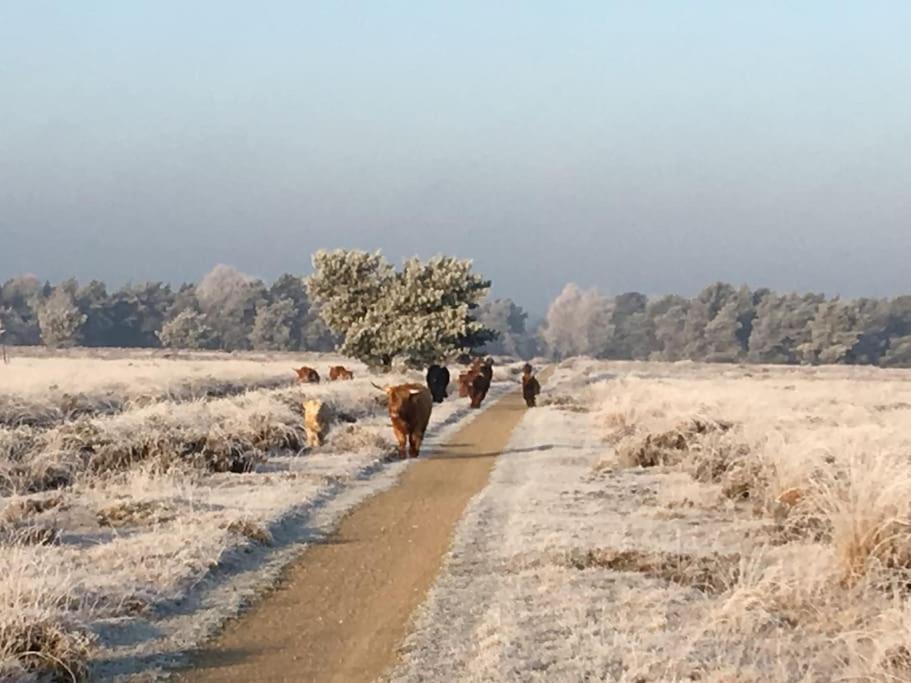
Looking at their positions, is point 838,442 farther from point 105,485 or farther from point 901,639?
point 105,485

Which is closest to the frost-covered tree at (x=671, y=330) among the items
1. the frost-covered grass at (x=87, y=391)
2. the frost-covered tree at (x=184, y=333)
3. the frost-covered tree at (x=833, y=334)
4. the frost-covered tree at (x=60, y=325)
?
the frost-covered tree at (x=833, y=334)

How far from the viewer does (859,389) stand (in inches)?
1916

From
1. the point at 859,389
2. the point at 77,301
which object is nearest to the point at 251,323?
the point at 77,301

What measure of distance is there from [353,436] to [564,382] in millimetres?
33957

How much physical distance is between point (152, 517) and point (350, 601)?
3748 millimetres

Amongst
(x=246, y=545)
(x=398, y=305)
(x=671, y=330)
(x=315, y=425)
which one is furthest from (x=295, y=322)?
(x=246, y=545)

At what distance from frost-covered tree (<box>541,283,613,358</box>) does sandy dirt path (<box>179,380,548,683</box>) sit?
150655mm

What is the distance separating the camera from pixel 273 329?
116750 millimetres

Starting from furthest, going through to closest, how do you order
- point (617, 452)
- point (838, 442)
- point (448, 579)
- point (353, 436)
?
point (353, 436)
point (617, 452)
point (838, 442)
point (448, 579)

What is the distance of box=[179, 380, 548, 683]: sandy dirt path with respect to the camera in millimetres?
6562

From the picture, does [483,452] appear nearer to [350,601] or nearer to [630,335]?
[350,601]

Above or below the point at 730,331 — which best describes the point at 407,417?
above

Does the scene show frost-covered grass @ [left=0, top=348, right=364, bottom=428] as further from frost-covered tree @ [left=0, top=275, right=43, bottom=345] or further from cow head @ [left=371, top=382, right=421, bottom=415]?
frost-covered tree @ [left=0, top=275, right=43, bottom=345]

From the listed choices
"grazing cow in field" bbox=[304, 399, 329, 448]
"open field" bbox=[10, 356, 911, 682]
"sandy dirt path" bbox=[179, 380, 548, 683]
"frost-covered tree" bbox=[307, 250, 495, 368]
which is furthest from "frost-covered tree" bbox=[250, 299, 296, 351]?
"sandy dirt path" bbox=[179, 380, 548, 683]
